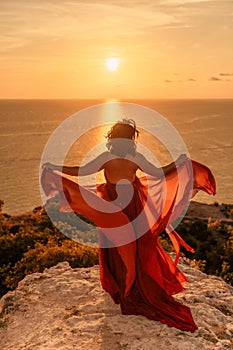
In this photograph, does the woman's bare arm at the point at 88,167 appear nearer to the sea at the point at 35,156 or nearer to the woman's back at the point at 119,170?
the woman's back at the point at 119,170

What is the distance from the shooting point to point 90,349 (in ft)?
20.1

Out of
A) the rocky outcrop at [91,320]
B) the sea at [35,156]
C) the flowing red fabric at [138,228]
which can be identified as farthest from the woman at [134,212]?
the sea at [35,156]

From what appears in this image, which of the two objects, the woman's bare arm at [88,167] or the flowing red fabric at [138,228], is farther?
the woman's bare arm at [88,167]

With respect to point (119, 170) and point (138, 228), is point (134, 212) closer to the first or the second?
point (138, 228)

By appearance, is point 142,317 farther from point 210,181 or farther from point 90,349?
point 210,181

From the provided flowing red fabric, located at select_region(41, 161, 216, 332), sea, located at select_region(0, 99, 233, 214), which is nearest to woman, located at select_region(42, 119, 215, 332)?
flowing red fabric, located at select_region(41, 161, 216, 332)

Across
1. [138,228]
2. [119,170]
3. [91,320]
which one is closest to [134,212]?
[138,228]

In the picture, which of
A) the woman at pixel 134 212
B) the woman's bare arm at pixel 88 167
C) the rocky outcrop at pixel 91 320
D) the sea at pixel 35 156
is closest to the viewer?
the rocky outcrop at pixel 91 320

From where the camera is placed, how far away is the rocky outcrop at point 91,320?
6262 mm

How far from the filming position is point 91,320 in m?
6.81

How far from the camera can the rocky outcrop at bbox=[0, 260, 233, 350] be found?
626cm

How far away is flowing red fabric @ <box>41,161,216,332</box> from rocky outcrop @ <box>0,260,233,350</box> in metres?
0.25

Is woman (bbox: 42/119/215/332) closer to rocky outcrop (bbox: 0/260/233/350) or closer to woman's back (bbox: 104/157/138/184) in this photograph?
woman's back (bbox: 104/157/138/184)

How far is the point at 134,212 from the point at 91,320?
5.70ft
